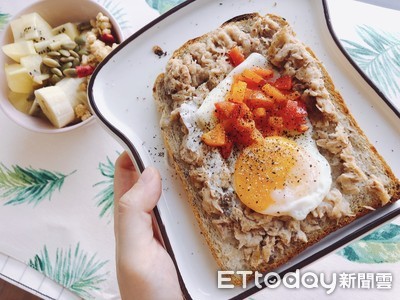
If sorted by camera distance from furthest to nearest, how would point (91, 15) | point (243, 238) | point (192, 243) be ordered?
point (91, 15) → point (192, 243) → point (243, 238)

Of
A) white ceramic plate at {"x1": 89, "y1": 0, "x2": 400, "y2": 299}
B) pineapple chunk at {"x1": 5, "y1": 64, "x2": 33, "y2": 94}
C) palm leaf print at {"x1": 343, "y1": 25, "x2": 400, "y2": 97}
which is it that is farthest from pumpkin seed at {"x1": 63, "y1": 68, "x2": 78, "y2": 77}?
palm leaf print at {"x1": 343, "y1": 25, "x2": 400, "y2": 97}

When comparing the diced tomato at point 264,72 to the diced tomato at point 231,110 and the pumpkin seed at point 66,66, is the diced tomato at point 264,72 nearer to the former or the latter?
the diced tomato at point 231,110

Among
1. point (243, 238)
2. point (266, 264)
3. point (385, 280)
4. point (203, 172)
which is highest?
point (203, 172)

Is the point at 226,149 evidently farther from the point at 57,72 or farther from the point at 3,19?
the point at 3,19

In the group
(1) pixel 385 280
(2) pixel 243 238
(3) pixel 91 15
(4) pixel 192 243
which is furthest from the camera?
(3) pixel 91 15

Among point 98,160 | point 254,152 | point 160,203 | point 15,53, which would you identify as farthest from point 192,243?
point 15,53

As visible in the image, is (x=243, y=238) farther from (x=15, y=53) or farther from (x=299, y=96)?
(x=15, y=53)

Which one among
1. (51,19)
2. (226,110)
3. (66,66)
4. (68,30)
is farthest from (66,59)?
(226,110)
